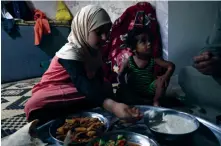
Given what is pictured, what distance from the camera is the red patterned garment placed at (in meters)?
2.52

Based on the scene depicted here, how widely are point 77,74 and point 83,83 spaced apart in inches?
2.2

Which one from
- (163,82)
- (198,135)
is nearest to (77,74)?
(198,135)

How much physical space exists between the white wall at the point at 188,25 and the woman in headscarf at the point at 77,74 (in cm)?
103

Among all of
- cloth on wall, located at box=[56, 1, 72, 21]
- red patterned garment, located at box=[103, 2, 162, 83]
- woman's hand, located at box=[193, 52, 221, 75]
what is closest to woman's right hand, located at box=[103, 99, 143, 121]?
woman's hand, located at box=[193, 52, 221, 75]

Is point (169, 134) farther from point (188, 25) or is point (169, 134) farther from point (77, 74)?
point (188, 25)

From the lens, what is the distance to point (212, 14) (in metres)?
2.10

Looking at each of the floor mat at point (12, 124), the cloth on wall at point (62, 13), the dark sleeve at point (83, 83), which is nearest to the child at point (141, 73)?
A: the dark sleeve at point (83, 83)

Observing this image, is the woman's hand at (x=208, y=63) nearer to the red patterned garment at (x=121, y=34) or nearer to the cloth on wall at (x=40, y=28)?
the red patterned garment at (x=121, y=34)

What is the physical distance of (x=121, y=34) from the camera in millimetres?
2699

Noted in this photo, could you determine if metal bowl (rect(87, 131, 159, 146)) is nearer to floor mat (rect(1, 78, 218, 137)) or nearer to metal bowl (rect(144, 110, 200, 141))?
metal bowl (rect(144, 110, 200, 141))

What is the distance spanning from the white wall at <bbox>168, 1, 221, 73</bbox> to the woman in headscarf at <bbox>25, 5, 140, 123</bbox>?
1.03m

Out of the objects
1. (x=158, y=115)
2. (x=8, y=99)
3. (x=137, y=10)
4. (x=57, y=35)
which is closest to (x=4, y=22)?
(x=57, y=35)

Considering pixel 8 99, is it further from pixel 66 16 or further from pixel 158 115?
pixel 158 115

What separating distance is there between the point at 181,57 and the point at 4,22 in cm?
230
